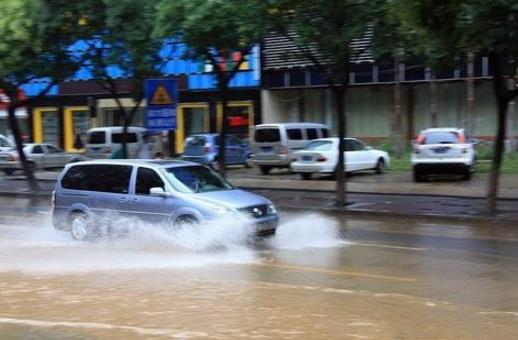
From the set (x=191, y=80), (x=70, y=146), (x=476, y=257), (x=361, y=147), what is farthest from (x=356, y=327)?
(x=70, y=146)

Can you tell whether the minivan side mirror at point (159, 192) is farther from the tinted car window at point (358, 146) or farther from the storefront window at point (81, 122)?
the storefront window at point (81, 122)

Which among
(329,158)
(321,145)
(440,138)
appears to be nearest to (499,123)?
(440,138)

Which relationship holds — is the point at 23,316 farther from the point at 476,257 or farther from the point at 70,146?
the point at 70,146

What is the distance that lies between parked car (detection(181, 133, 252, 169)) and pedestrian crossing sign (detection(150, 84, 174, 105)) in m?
10.8

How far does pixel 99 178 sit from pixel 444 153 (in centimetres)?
1298

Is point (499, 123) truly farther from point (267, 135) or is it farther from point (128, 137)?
point (128, 137)

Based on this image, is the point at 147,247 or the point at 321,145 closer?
the point at 147,247

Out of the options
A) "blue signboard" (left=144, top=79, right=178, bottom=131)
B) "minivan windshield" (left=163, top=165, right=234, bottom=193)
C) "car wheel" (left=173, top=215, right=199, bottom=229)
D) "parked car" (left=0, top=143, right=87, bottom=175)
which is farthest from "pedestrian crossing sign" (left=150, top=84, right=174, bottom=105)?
"parked car" (left=0, top=143, right=87, bottom=175)

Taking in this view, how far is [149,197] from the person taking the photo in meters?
12.1

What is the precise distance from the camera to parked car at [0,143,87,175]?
30.2 meters

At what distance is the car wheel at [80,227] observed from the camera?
1267 cm

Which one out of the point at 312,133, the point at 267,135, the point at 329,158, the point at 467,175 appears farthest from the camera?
the point at 312,133

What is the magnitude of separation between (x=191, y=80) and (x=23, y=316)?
31.8m

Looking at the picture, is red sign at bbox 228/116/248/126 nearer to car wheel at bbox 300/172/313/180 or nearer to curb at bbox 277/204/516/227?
car wheel at bbox 300/172/313/180
